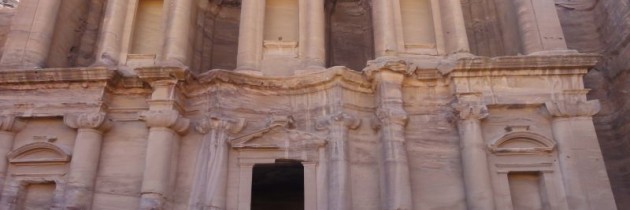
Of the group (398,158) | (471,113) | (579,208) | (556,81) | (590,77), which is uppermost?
(590,77)

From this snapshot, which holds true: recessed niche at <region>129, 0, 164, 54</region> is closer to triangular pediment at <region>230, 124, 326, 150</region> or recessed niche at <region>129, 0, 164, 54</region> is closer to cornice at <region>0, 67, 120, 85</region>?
cornice at <region>0, 67, 120, 85</region>

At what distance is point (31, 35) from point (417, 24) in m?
9.21

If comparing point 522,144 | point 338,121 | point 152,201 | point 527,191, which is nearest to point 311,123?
point 338,121

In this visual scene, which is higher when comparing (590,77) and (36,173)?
(590,77)

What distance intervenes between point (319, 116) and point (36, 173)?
20.1 feet

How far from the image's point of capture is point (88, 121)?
40.2 ft

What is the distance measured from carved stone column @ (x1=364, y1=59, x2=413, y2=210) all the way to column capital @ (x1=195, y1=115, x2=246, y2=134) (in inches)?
116

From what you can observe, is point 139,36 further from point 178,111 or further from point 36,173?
point 36,173

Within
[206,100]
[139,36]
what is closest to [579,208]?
[206,100]

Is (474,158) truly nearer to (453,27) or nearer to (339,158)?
(339,158)

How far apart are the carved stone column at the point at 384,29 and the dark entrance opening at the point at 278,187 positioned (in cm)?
342

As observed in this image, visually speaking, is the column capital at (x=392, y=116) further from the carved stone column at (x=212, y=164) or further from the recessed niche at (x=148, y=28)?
the recessed niche at (x=148, y=28)

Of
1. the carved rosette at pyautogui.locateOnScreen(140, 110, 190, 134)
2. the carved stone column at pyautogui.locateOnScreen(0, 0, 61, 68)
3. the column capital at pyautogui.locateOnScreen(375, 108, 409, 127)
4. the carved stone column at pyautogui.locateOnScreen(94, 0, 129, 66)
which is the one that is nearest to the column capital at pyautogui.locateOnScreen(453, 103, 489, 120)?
the column capital at pyautogui.locateOnScreen(375, 108, 409, 127)

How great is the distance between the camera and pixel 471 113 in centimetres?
1196
